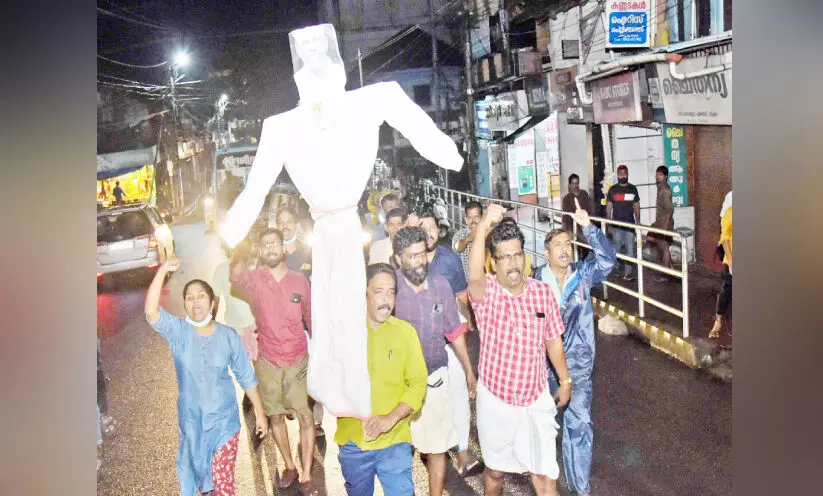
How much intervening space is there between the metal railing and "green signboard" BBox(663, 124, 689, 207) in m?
0.15

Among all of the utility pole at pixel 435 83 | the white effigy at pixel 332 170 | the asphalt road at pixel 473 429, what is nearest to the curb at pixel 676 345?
the asphalt road at pixel 473 429

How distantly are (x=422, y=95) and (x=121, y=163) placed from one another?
124 centimetres

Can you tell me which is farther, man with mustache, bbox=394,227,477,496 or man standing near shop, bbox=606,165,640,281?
man standing near shop, bbox=606,165,640,281

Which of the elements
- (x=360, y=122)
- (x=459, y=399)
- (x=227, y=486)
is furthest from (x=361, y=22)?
(x=227, y=486)

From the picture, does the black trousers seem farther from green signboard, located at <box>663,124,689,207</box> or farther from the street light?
the street light

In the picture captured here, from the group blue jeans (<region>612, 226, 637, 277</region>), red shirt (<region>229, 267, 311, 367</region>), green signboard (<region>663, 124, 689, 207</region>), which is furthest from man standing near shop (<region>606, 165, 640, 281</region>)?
red shirt (<region>229, 267, 311, 367</region>)

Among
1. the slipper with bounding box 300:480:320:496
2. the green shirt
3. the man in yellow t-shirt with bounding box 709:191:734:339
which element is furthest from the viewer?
the man in yellow t-shirt with bounding box 709:191:734:339

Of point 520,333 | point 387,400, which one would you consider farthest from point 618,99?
point 387,400

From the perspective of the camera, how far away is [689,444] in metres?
4.16

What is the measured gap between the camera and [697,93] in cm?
417

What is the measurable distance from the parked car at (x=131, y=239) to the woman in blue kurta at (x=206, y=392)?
0.17 m

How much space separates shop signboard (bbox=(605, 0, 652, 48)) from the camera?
4070mm

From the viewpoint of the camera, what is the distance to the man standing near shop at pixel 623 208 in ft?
13.6

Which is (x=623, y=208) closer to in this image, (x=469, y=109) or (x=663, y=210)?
(x=663, y=210)
